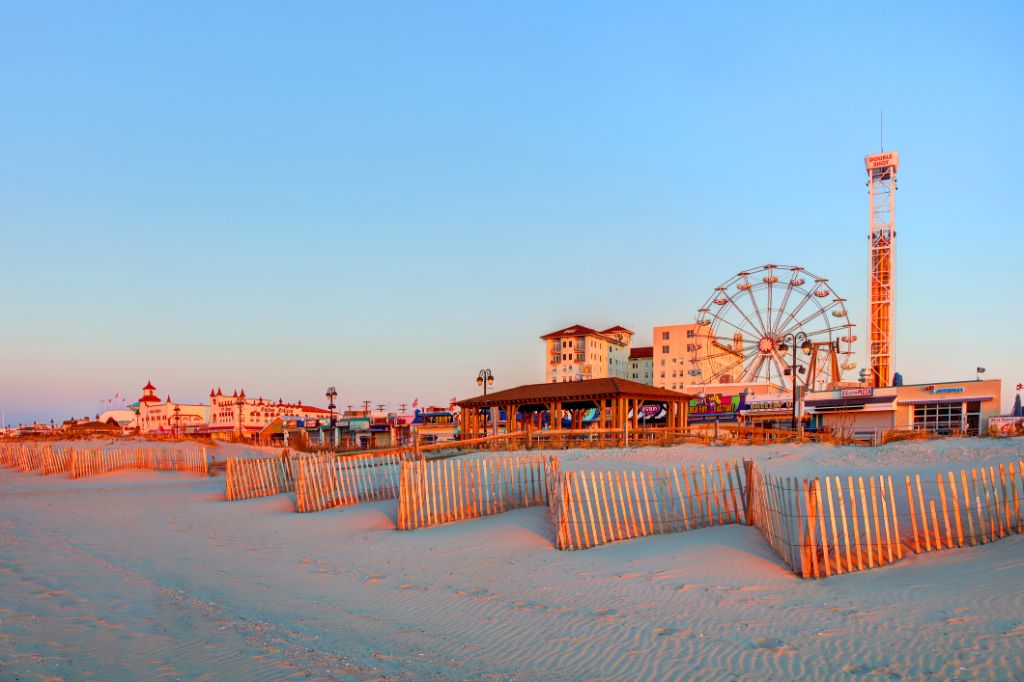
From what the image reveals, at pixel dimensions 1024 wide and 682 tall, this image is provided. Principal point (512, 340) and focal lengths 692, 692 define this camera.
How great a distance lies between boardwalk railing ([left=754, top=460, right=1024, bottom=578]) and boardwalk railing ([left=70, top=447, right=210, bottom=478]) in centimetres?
2833

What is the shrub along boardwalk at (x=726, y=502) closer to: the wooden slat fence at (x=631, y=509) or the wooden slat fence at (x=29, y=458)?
the wooden slat fence at (x=631, y=509)

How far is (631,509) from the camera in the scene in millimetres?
10930

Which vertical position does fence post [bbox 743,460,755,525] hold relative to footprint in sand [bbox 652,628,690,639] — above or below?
above

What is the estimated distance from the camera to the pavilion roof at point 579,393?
107 ft

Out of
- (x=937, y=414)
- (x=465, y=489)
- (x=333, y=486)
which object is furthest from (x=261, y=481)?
(x=937, y=414)

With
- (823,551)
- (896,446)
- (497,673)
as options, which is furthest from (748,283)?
(497,673)

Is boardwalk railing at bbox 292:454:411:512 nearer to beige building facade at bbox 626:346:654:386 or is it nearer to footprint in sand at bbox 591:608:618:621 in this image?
footprint in sand at bbox 591:608:618:621

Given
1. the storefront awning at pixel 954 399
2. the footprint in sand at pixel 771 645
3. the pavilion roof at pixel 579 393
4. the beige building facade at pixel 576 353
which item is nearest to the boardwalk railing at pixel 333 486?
the footprint in sand at pixel 771 645

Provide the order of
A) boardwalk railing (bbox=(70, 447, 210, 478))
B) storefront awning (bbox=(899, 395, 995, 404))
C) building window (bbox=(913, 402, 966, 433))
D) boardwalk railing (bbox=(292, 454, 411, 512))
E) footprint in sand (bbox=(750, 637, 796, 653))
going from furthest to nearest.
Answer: building window (bbox=(913, 402, 966, 433))
storefront awning (bbox=(899, 395, 995, 404))
boardwalk railing (bbox=(70, 447, 210, 478))
boardwalk railing (bbox=(292, 454, 411, 512))
footprint in sand (bbox=(750, 637, 796, 653))

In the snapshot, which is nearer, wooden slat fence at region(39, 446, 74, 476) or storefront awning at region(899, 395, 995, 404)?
wooden slat fence at region(39, 446, 74, 476)

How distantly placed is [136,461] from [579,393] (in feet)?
69.2

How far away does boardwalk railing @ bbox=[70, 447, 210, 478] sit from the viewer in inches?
1159

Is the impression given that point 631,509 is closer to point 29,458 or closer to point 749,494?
point 749,494

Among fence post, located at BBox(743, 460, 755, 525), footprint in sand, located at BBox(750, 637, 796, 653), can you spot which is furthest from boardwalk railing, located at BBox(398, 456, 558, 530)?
footprint in sand, located at BBox(750, 637, 796, 653)
